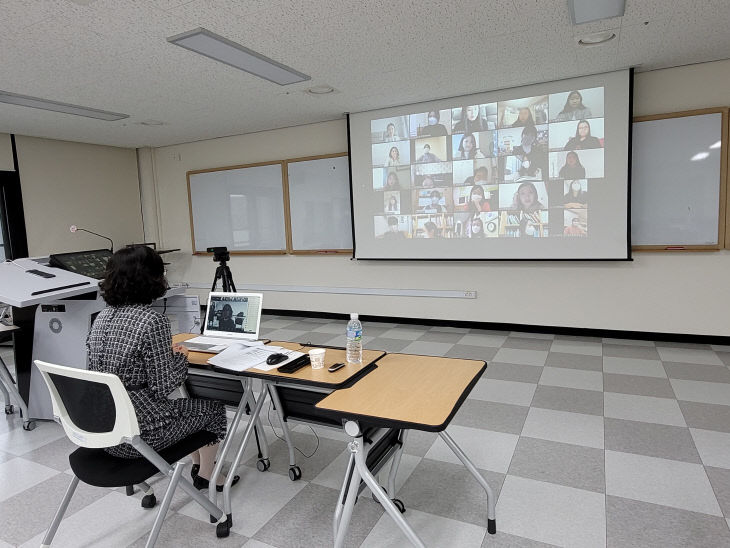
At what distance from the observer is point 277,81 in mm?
4168

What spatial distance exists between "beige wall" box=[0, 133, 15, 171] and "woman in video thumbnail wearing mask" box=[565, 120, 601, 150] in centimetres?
657

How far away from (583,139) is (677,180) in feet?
3.04

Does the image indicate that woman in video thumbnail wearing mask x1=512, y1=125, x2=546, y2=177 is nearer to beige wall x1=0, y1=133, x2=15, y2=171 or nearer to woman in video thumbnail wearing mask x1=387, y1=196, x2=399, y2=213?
woman in video thumbnail wearing mask x1=387, y1=196, x2=399, y2=213

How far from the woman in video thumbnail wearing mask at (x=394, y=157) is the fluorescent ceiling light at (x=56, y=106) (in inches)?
119

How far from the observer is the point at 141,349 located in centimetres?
183

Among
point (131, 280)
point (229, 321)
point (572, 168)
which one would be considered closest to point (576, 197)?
point (572, 168)

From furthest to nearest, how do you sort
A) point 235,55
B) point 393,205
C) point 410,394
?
point 393,205 < point 235,55 < point 410,394

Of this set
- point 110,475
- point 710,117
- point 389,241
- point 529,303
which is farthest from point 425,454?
point 710,117

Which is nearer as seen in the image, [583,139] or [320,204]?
[583,139]

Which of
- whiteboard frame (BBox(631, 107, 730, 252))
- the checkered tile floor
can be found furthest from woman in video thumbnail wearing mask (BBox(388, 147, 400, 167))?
the checkered tile floor

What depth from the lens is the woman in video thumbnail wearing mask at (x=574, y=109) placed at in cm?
441

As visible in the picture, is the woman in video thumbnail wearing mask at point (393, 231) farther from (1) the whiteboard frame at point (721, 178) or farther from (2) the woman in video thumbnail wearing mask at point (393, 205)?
(1) the whiteboard frame at point (721, 178)

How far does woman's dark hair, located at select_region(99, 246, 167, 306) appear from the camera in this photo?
6.26 ft

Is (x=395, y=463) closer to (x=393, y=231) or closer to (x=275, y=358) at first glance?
(x=275, y=358)
